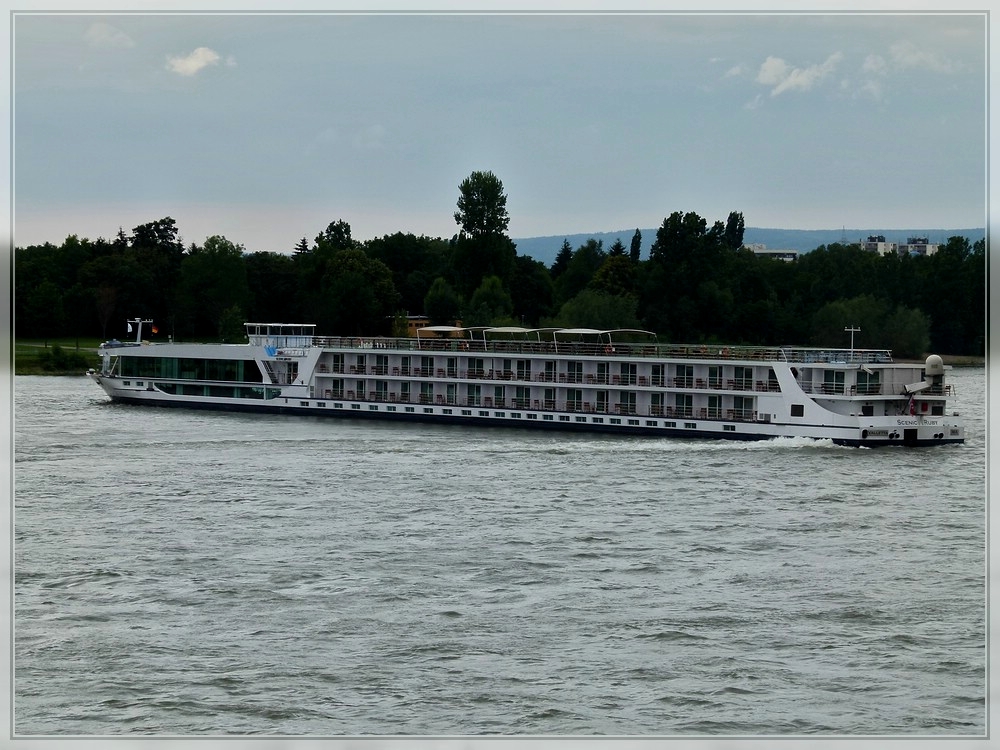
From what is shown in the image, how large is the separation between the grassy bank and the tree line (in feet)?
5.67

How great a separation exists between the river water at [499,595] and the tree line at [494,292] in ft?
166

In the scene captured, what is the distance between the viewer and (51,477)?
3825 centimetres

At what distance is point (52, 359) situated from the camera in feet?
282

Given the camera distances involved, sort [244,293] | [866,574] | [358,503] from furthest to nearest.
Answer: [244,293] < [358,503] < [866,574]

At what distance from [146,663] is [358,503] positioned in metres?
13.9

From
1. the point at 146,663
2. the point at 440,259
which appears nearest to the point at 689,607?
the point at 146,663

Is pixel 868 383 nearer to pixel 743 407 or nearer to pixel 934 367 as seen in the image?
pixel 934 367

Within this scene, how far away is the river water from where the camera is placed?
1933 centimetres

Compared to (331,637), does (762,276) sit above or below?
above

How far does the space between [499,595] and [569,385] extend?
28254 millimetres

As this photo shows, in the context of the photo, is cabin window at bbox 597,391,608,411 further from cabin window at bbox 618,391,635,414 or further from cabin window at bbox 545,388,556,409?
cabin window at bbox 545,388,556,409

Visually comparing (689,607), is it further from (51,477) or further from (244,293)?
(244,293)

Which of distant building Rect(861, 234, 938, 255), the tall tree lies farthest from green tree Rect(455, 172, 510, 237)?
distant building Rect(861, 234, 938, 255)

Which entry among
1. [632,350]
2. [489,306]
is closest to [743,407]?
[632,350]
